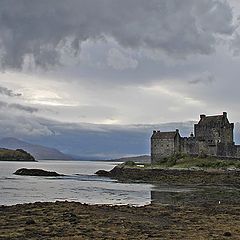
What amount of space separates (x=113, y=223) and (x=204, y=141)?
75.6 meters

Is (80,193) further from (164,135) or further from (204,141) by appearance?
(164,135)

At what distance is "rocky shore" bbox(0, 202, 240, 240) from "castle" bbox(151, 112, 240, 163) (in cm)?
6204

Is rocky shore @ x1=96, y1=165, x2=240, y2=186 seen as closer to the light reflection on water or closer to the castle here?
the castle

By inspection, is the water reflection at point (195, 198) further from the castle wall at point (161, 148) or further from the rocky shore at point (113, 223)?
the castle wall at point (161, 148)

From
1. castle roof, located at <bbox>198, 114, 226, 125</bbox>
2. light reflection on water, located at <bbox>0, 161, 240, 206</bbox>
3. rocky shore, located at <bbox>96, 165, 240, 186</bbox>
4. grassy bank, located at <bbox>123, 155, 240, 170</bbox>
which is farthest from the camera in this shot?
castle roof, located at <bbox>198, 114, 226, 125</bbox>

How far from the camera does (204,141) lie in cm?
9938

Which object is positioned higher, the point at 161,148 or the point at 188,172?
the point at 161,148

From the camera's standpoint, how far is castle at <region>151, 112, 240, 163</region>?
9694cm

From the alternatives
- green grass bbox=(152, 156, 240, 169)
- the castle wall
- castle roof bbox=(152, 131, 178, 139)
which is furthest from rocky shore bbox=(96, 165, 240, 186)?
castle roof bbox=(152, 131, 178, 139)

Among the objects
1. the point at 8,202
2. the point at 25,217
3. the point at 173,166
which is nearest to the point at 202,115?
the point at 173,166

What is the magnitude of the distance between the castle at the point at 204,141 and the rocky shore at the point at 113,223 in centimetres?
6204

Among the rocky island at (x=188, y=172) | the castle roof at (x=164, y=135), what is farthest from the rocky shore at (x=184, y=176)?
the castle roof at (x=164, y=135)

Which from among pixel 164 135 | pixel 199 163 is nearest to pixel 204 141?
pixel 164 135

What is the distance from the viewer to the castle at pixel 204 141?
9694 cm
